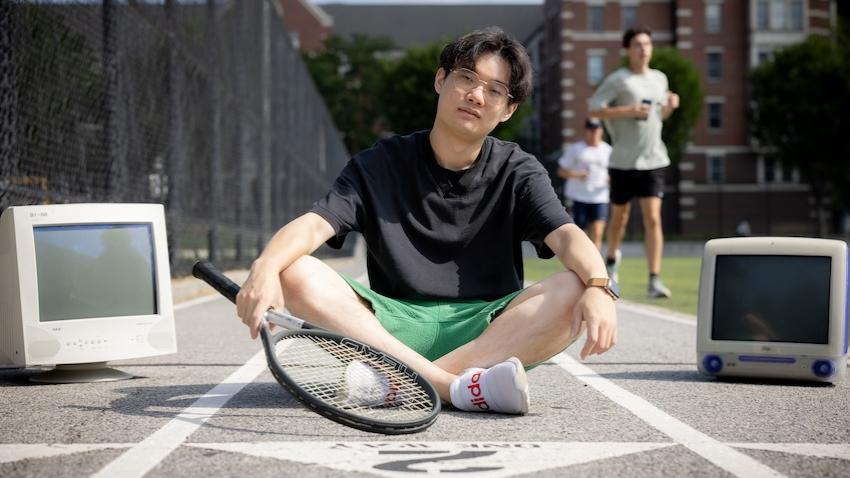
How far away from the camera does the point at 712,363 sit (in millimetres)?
5711

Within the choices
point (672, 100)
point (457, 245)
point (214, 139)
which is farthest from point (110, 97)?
point (457, 245)

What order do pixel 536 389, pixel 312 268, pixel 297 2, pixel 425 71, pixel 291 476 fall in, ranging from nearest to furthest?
pixel 291 476, pixel 312 268, pixel 536 389, pixel 425 71, pixel 297 2

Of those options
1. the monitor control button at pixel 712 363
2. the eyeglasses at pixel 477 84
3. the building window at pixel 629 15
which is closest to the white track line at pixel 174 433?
the eyeglasses at pixel 477 84

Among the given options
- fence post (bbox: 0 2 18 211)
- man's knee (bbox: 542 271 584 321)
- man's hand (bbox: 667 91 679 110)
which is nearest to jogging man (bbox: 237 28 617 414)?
man's knee (bbox: 542 271 584 321)

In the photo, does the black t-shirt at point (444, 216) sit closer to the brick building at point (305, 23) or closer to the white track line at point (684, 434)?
the white track line at point (684, 434)

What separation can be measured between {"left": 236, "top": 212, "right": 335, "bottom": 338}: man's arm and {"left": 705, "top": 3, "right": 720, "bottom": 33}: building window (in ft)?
223

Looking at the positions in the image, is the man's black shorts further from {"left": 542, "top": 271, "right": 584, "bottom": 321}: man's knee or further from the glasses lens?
{"left": 542, "top": 271, "right": 584, "bottom": 321}: man's knee

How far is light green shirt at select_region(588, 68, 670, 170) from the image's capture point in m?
11.7

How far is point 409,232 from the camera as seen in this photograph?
16.7ft

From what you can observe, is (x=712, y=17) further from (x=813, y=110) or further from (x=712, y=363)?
(x=712, y=363)

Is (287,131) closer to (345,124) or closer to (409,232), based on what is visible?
(409,232)

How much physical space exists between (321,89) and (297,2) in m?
9.95

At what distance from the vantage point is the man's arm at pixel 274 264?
13.5 feet

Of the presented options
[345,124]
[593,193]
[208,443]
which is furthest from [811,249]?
[345,124]
